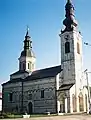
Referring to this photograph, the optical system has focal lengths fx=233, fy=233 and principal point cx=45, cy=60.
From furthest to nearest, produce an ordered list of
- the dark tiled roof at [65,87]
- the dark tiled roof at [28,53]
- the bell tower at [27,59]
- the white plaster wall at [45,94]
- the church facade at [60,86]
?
the dark tiled roof at [28,53]
the bell tower at [27,59]
the white plaster wall at [45,94]
the church facade at [60,86]
the dark tiled roof at [65,87]

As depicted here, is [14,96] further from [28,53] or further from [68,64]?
[68,64]

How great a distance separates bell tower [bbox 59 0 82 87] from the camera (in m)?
49.3

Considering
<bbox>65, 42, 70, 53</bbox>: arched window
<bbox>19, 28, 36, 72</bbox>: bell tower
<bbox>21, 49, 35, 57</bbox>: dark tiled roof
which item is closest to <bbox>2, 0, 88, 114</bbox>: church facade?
<bbox>65, 42, 70, 53</bbox>: arched window

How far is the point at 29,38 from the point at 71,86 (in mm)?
24054

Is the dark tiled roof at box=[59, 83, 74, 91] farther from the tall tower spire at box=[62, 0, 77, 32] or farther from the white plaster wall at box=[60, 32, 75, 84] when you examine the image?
the tall tower spire at box=[62, 0, 77, 32]

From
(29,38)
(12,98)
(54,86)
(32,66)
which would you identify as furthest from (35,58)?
(54,86)

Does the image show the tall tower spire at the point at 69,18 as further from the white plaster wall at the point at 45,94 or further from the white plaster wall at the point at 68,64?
the white plaster wall at the point at 45,94

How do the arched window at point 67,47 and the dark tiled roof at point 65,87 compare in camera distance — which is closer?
the dark tiled roof at point 65,87

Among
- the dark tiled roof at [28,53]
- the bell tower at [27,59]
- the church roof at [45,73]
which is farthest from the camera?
the dark tiled roof at [28,53]

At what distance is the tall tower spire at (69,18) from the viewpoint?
171 ft

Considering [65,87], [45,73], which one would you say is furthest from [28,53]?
[65,87]

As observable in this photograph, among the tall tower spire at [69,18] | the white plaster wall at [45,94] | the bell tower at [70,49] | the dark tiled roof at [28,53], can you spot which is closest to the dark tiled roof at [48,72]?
the white plaster wall at [45,94]

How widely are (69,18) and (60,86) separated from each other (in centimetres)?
1568

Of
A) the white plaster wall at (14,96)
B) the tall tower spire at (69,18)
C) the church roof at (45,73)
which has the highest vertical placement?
the tall tower spire at (69,18)
